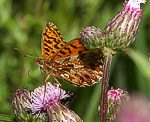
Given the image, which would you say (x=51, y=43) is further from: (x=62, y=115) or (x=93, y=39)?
(x=62, y=115)

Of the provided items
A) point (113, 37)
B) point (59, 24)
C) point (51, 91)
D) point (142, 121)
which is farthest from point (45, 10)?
point (142, 121)

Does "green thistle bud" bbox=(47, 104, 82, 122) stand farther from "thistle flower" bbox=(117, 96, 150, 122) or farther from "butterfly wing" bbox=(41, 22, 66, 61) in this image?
"thistle flower" bbox=(117, 96, 150, 122)

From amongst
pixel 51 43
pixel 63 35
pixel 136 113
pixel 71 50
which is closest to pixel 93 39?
pixel 71 50

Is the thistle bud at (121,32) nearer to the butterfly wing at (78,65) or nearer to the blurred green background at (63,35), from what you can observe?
the butterfly wing at (78,65)

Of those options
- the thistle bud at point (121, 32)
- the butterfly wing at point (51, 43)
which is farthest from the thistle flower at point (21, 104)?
the thistle bud at point (121, 32)

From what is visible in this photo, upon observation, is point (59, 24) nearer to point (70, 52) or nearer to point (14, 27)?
point (14, 27)

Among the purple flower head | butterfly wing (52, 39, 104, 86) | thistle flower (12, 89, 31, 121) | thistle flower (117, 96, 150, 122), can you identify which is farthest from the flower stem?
thistle flower (117, 96, 150, 122)
